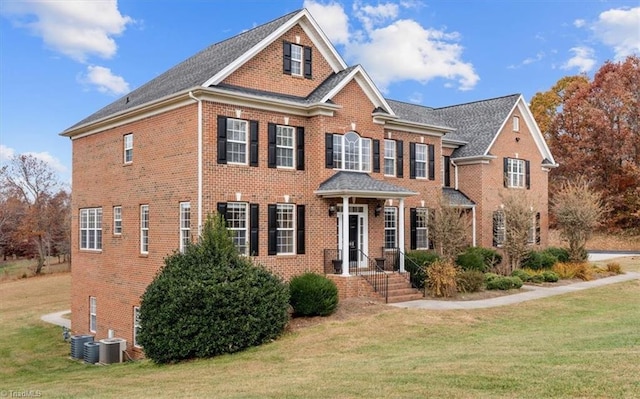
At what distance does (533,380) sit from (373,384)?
2.59 meters

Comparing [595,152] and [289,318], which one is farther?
[595,152]

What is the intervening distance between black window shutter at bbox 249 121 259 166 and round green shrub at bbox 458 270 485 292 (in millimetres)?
9180

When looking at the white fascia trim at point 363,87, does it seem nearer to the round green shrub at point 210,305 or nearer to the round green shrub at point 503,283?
the round green shrub at point 210,305

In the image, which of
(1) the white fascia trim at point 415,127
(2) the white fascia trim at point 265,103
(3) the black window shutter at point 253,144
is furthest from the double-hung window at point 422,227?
(3) the black window shutter at point 253,144

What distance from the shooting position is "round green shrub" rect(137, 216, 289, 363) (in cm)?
1577

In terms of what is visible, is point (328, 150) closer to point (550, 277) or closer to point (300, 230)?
point (300, 230)

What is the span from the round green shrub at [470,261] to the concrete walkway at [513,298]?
2.07 meters

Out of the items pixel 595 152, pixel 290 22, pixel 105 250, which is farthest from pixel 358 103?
pixel 595 152

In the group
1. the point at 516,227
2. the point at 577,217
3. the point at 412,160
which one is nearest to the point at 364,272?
the point at 412,160

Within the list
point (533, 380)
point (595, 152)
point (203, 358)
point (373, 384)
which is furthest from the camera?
point (595, 152)

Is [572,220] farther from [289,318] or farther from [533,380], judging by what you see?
[533,380]

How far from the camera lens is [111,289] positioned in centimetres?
2344

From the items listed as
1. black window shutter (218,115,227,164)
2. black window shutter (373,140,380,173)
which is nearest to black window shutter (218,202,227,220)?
black window shutter (218,115,227,164)

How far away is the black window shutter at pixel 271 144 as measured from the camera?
20875mm
